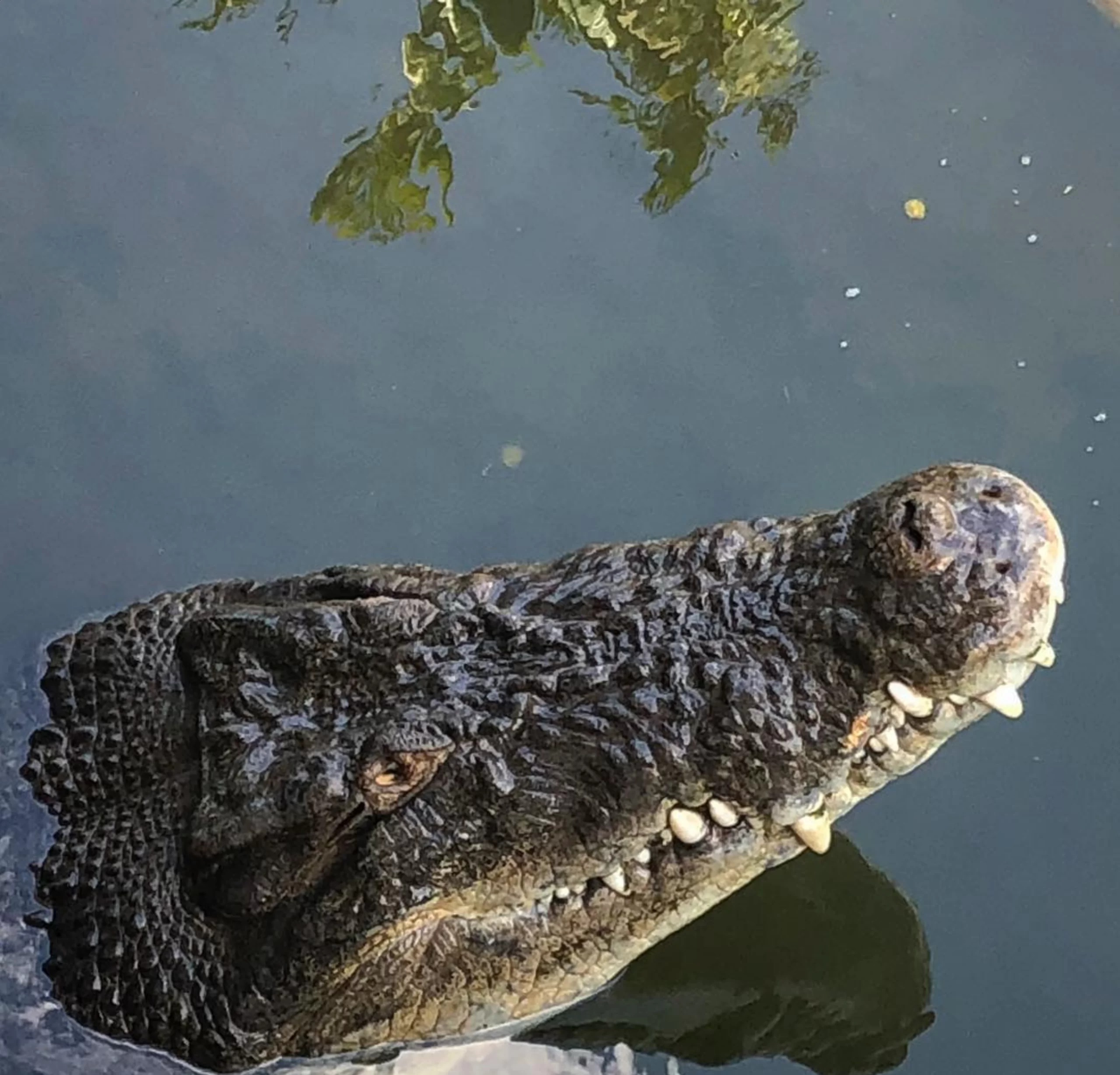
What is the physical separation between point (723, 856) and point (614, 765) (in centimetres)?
26

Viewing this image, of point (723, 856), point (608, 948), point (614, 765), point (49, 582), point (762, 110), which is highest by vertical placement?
point (762, 110)

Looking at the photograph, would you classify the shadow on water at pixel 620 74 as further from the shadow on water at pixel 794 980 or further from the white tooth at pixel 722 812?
the white tooth at pixel 722 812

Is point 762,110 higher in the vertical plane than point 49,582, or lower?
higher

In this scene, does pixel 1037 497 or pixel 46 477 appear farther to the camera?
pixel 46 477

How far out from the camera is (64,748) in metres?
2.76

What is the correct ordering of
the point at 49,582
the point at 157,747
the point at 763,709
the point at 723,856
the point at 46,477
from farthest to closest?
the point at 46,477
the point at 49,582
the point at 157,747
the point at 723,856
the point at 763,709

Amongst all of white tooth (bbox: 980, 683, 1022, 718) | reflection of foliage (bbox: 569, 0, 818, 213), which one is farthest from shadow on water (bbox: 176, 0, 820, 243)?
white tooth (bbox: 980, 683, 1022, 718)

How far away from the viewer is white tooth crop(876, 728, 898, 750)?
2.33 metres

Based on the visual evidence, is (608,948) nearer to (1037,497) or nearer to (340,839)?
(340,839)

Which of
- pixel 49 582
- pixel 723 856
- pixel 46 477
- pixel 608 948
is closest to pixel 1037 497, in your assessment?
pixel 723 856

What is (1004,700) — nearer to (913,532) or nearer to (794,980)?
(913,532)

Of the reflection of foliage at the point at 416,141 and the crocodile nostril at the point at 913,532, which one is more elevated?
the reflection of foliage at the point at 416,141

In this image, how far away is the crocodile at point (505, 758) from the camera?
2291mm

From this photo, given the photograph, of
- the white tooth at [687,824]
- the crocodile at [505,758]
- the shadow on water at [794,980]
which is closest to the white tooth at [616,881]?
the crocodile at [505,758]
